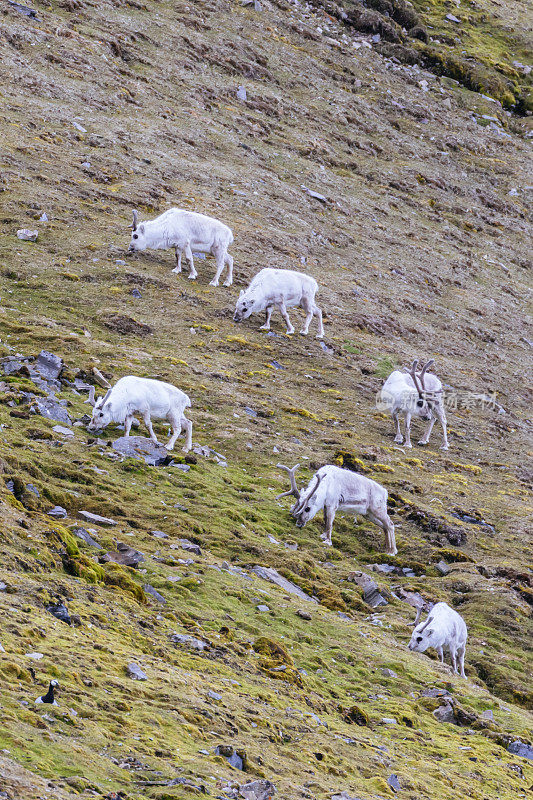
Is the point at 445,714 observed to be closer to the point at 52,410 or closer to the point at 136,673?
the point at 136,673

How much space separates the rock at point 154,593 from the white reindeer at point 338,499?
5.43m

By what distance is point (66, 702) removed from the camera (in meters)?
7.12

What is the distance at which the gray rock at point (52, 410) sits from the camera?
1547 cm

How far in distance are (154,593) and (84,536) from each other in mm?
1157

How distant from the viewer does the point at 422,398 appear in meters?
23.2

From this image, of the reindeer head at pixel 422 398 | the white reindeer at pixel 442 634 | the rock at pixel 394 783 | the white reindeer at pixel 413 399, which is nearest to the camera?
the rock at pixel 394 783

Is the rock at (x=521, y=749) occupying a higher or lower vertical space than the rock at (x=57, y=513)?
lower

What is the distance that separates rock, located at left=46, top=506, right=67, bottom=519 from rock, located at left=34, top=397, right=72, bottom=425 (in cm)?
393

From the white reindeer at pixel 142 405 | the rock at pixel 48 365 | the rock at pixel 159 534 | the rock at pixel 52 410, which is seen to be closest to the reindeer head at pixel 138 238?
the rock at pixel 48 365

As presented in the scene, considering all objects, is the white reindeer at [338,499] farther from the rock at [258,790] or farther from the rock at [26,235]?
the rock at [26,235]

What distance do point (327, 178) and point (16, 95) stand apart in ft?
50.6

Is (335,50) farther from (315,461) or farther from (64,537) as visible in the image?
(64,537)

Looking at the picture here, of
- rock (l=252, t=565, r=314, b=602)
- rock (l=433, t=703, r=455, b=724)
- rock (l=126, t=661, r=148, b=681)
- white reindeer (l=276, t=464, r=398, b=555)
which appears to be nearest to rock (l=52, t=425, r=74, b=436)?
white reindeer (l=276, t=464, r=398, b=555)

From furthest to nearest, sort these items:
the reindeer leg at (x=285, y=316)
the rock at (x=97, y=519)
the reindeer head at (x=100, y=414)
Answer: the reindeer leg at (x=285, y=316), the reindeer head at (x=100, y=414), the rock at (x=97, y=519)
